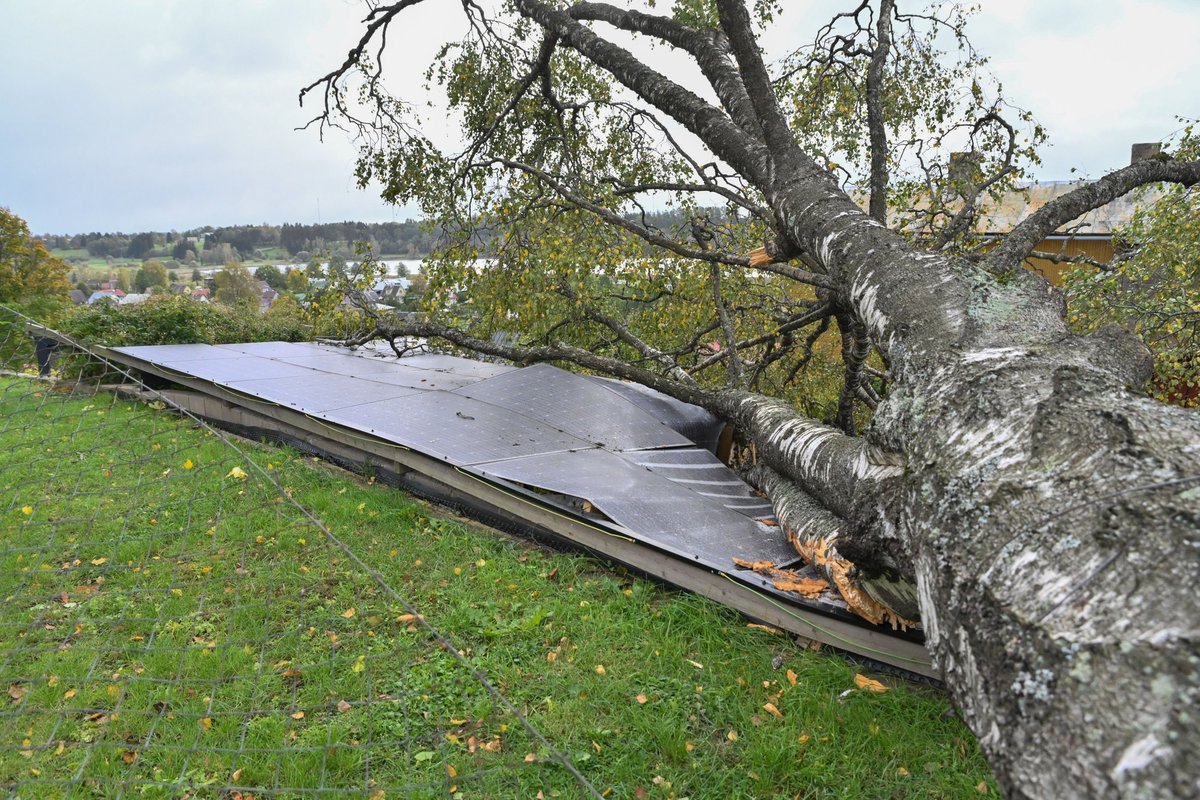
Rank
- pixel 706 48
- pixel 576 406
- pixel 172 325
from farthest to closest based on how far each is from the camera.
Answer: pixel 172 325, pixel 576 406, pixel 706 48

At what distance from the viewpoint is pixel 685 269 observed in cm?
487

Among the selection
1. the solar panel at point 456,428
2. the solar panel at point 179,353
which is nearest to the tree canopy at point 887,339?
the solar panel at point 456,428

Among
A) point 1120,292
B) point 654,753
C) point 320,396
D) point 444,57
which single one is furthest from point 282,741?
point 444,57

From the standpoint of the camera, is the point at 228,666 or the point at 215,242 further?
the point at 215,242

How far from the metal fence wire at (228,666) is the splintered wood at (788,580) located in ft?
3.25

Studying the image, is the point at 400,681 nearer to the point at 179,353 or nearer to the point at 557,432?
the point at 557,432

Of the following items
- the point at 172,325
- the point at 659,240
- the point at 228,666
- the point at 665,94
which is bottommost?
the point at 228,666

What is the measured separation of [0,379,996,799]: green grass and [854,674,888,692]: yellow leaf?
3 cm

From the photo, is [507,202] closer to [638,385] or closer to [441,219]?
[441,219]

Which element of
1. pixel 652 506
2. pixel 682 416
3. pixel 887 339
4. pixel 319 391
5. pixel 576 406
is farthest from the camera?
pixel 319 391

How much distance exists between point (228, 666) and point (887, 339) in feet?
7.83

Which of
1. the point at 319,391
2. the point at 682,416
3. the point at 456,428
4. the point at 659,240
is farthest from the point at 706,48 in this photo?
the point at 319,391

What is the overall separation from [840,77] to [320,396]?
14.4 ft

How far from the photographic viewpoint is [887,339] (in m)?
1.91
